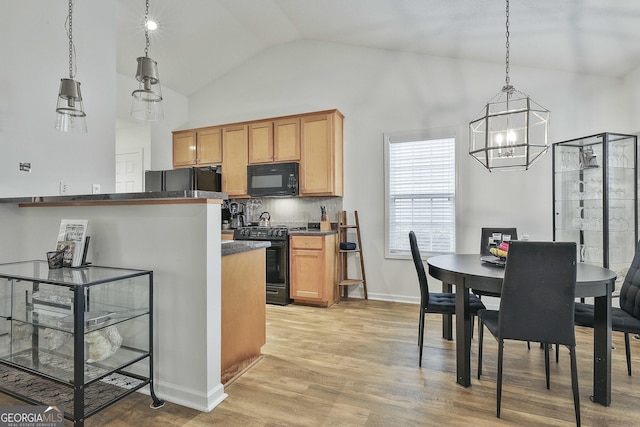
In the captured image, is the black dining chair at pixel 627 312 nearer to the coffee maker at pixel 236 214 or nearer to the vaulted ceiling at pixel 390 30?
the vaulted ceiling at pixel 390 30

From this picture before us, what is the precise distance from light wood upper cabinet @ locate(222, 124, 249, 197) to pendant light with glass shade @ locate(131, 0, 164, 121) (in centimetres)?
243

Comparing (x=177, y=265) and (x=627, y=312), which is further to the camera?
(x=627, y=312)

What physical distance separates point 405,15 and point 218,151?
3142 mm

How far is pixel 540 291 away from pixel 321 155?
3.02m

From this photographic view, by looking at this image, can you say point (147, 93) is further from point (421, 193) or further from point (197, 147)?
point (421, 193)

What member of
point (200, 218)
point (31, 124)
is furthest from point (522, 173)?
point (31, 124)

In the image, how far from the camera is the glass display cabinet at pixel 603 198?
3.19m

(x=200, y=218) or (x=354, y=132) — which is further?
(x=354, y=132)

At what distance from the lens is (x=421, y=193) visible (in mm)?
4270

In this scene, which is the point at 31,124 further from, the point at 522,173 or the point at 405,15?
the point at 522,173

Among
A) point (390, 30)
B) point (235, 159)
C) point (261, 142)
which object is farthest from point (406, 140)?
point (235, 159)

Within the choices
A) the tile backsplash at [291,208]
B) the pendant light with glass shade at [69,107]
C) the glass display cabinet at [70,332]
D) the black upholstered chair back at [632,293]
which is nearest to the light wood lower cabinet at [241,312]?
the glass display cabinet at [70,332]

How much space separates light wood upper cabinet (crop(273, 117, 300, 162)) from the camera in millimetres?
4464

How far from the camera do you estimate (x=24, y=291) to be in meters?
1.96
